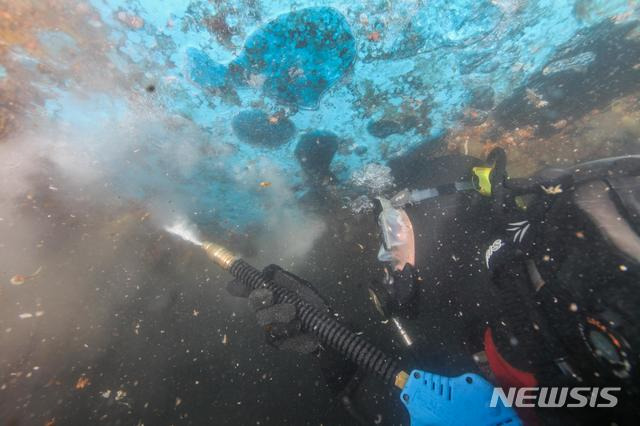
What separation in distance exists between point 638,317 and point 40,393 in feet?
25.8

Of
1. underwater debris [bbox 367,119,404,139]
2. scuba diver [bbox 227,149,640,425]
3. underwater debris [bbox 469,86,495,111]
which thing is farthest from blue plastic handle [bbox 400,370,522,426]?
underwater debris [bbox 469,86,495,111]

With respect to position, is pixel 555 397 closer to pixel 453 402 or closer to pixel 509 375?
pixel 509 375

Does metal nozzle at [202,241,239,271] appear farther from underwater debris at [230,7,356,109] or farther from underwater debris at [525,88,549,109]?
underwater debris at [525,88,549,109]

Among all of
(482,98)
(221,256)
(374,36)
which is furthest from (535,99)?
(221,256)

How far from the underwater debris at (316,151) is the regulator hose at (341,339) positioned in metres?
2.58

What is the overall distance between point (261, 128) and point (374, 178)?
2.82 metres

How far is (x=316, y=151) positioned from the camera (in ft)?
17.6

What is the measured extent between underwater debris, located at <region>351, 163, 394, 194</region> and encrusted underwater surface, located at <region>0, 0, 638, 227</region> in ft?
1.71

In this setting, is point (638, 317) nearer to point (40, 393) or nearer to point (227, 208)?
point (227, 208)

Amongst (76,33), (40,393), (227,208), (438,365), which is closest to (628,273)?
(438,365)

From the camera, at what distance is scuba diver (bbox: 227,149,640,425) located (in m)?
1.83

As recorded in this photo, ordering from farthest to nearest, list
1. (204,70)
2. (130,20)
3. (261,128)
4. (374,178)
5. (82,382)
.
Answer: (374,178) < (82,382) < (261,128) < (204,70) < (130,20)

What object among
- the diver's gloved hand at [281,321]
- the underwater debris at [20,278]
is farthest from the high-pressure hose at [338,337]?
the underwater debris at [20,278]

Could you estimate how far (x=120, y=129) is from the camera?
4.62 m
